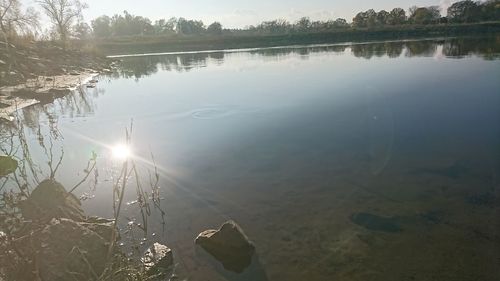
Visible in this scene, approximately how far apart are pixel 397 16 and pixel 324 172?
190923 mm

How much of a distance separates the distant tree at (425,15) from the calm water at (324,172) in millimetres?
148804

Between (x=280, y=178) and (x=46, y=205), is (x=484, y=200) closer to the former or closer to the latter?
(x=280, y=178)

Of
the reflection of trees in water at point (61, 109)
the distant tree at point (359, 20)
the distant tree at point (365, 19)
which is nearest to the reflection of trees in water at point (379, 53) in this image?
the reflection of trees in water at point (61, 109)

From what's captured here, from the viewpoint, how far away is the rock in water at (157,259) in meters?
8.16

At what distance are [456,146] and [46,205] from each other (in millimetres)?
16669

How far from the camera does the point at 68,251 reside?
695cm

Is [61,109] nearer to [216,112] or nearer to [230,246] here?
[216,112]

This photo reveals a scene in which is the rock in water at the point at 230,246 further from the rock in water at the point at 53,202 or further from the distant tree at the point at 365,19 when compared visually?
the distant tree at the point at 365,19

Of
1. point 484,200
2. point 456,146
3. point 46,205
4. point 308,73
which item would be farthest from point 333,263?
point 308,73

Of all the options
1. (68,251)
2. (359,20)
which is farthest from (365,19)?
(68,251)

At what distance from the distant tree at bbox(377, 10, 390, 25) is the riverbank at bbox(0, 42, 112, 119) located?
153 metres

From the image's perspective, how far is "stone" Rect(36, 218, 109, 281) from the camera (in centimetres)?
649

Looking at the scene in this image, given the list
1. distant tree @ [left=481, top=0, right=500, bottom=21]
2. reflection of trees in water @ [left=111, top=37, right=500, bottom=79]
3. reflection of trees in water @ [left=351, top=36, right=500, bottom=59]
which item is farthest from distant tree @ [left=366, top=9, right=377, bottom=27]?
reflection of trees in water @ [left=351, top=36, right=500, bottom=59]

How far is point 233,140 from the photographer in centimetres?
1944
